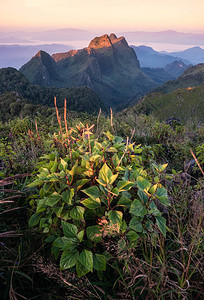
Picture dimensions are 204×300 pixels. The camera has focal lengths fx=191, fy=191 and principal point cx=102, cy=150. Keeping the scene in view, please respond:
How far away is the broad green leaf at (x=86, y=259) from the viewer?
59.6 inches

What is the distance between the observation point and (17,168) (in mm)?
3436

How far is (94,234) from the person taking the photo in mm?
1705

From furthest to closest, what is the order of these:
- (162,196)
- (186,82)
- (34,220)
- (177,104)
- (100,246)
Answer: (186,82) < (177,104) < (34,220) < (100,246) < (162,196)

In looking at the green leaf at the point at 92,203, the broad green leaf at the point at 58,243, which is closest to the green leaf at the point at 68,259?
the broad green leaf at the point at 58,243

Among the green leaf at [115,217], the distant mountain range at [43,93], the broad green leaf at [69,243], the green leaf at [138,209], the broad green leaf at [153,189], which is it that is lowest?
the distant mountain range at [43,93]

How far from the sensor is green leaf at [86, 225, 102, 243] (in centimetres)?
168

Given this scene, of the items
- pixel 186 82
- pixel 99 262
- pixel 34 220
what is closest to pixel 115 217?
pixel 99 262

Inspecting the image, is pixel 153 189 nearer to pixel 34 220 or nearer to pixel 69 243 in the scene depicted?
pixel 69 243

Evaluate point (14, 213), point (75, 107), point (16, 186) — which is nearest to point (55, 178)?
point (14, 213)

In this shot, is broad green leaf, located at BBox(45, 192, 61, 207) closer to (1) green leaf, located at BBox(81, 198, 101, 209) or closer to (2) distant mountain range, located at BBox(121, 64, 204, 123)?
(1) green leaf, located at BBox(81, 198, 101, 209)

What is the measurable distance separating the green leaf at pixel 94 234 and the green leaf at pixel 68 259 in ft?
0.55

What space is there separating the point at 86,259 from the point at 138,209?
0.59 metres

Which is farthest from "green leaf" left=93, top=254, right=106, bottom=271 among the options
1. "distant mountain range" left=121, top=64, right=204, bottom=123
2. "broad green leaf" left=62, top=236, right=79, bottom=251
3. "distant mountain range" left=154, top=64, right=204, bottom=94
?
"distant mountain range" left=154, top=64, right=204, bottom=94

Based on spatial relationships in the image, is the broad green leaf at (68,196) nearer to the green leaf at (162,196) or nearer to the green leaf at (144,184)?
the green leaf at (144,184)
